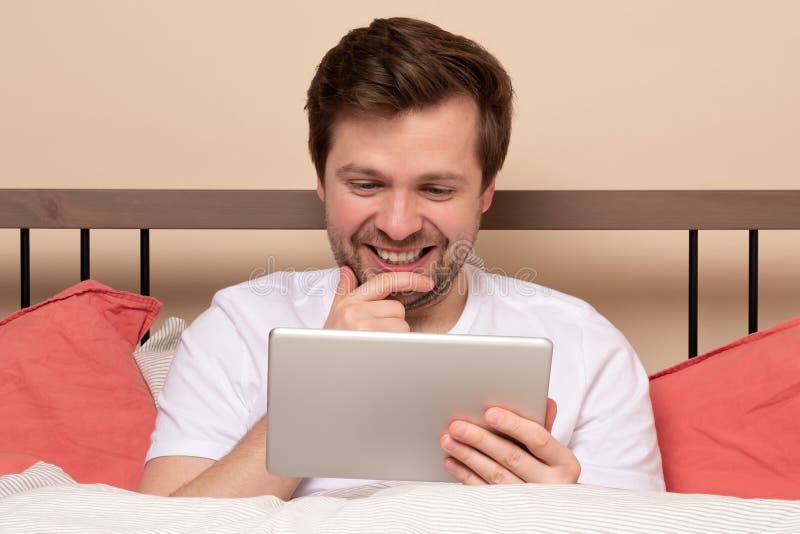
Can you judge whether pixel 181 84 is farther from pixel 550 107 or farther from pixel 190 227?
pixel 550 107

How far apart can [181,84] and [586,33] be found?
74 cm

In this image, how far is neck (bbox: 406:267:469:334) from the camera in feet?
3.85

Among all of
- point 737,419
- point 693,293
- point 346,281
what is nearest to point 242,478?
point 346,281

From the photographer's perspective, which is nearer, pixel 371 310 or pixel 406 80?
pixel 371 310

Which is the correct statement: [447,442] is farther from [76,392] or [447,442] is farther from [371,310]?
[76,392]

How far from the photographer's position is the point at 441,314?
118 cm

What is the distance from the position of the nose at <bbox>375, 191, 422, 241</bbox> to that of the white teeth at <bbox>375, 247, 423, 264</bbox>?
34mm

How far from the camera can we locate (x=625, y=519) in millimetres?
611

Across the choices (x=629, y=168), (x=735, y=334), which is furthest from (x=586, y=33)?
(x=735, y=334)

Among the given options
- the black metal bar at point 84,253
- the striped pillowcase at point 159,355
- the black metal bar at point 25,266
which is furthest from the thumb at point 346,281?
the black metal bar at point 25,266

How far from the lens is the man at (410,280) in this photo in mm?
1048

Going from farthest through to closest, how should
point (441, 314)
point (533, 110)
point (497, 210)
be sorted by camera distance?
point (533, 110) < point (497, 210) < point (441, 314)

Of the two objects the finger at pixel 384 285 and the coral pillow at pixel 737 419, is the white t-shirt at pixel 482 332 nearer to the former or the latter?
the coral pillow at pixel 737 419

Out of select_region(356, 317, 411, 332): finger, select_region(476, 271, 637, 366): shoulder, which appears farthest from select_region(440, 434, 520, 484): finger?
select_region(476, 271, 637, 366): shoulder
